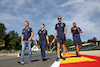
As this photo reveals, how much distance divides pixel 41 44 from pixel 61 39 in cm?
→ 147

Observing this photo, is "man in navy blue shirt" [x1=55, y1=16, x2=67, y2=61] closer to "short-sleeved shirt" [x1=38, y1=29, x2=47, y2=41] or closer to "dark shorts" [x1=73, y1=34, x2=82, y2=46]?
"short-sleeved shirt" [x1=38, y1=29, x2=47, y2=41]

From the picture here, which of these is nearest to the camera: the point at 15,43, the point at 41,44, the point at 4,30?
the point at 41,44

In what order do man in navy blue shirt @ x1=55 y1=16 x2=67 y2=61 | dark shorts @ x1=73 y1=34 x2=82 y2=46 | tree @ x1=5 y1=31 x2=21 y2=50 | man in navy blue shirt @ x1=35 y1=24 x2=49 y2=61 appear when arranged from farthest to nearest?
tree @ x1=5 y1=31 x2=21 y2=50, dark shorts @ x1=73 y1=34 x2=82 y2=46, man in navy blue shirt @ x1=35 y1=24 x2=49 y2=61, man in navy blue shirt @ x1=55 y1=16 x2=67 y2=61

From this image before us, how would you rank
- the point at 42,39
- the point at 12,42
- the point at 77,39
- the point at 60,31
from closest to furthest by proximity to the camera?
the point at 60,31
the point at 42,39
the point at 77,39
the point at 12,42

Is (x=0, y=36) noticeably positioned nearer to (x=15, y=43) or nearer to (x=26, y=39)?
(x=15, y=43)

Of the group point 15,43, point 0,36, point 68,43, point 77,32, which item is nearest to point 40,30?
point 77,32

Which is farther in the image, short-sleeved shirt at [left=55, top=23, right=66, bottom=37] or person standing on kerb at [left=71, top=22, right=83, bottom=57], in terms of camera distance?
person standing on kerb at [left=71, top=22, right=83, bottom=57]

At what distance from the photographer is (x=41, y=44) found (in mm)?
5676

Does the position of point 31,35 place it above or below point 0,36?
below

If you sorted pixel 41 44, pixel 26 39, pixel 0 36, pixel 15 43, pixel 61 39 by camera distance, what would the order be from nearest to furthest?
pixel 61 39 < pixel 26 39 < pixel 41 44 < pixel 0 36 < pixel 15 43

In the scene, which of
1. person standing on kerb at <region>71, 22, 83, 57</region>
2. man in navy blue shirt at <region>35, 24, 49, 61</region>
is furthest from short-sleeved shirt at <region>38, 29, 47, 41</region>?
person standing on kerb at <region>71, 22, 83, 57</region>

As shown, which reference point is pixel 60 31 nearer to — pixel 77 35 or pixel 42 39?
pixel 42 39

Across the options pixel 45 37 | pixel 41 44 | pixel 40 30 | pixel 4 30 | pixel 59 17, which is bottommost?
pixel 41 44

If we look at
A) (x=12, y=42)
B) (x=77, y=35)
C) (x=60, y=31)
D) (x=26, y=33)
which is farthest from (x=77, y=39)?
(x=12, y=42)
